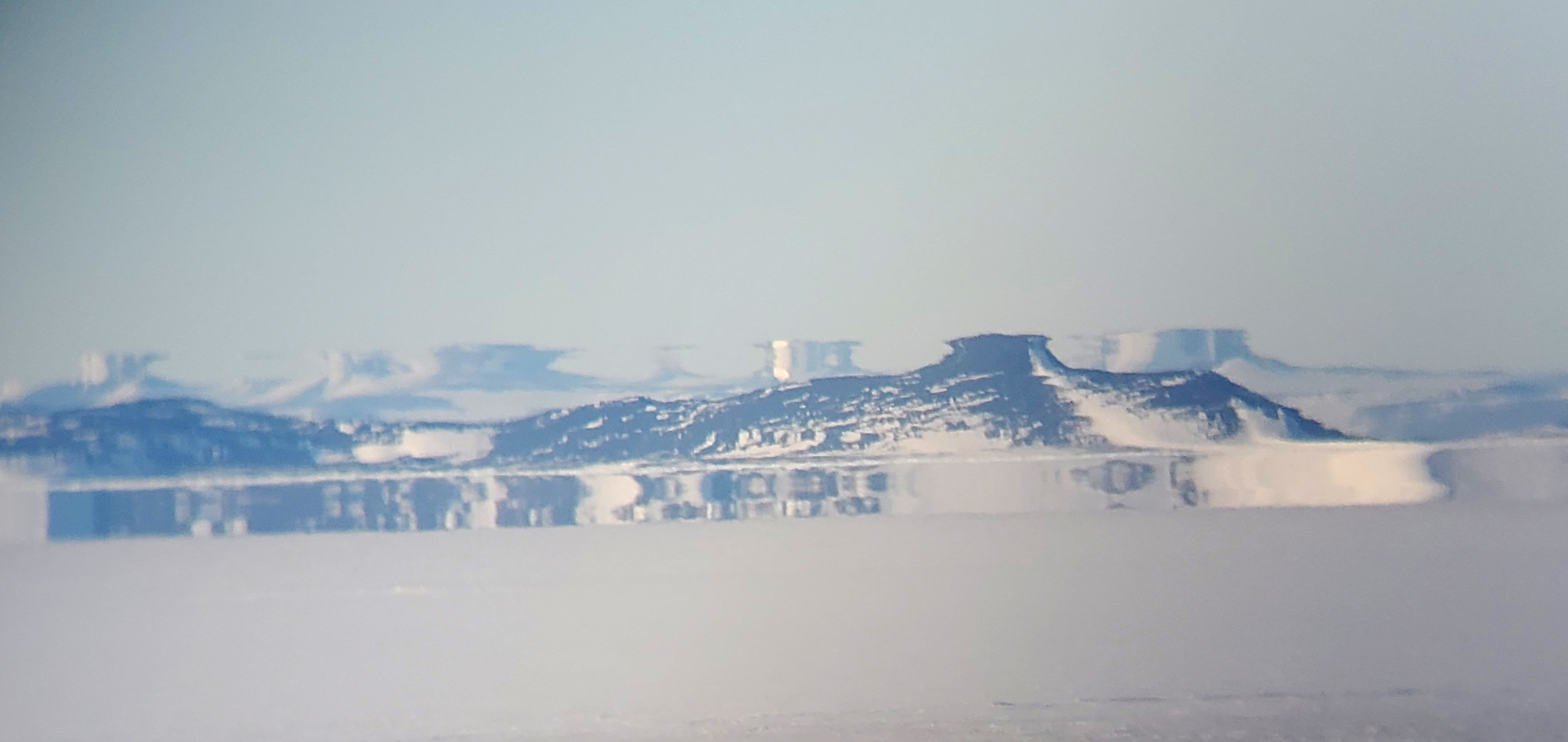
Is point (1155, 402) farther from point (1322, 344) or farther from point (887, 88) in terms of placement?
point (887, 88)

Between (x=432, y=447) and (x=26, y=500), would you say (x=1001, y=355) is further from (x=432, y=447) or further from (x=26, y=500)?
(x=26, y=500)

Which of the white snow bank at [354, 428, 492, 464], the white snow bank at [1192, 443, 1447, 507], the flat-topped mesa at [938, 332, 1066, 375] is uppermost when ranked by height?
the flat-topped mesa at [938, 332, 1066, 375]

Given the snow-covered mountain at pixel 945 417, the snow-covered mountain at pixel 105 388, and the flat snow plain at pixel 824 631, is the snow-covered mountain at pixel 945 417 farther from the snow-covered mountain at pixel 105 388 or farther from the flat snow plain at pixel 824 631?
the snow-covered mountain at pixel 105 388

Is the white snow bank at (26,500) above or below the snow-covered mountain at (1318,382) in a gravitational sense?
below

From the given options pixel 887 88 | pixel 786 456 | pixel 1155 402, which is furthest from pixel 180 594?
pixel 1155 402

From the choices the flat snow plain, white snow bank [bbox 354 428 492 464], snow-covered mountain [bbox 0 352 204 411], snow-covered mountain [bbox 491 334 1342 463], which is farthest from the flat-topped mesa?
snow-covered mountain [bbox 0 352 204 411]

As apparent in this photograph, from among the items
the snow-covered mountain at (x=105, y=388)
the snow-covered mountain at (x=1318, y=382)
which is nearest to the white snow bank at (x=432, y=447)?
the snow-covered mountain at (x=105, y=388)

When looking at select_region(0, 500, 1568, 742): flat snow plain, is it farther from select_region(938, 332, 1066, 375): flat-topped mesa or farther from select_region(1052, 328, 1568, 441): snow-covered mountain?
select_region(938, 332, 1066, 375): flat-topped mesa
